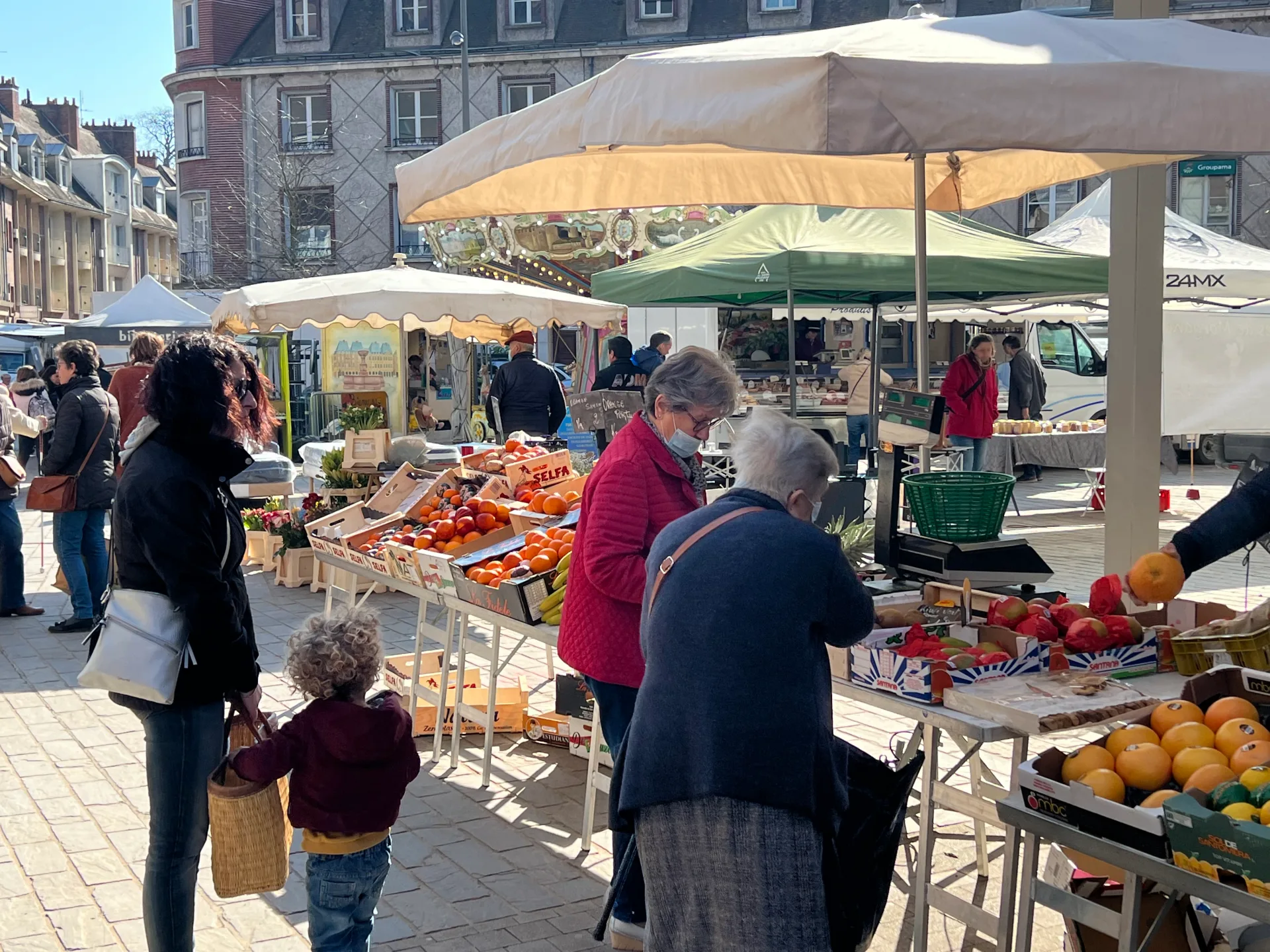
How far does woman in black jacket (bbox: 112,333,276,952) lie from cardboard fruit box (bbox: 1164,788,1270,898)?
223cm

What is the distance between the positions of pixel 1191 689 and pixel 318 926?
2252 millimetres

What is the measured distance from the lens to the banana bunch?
4.82 metres

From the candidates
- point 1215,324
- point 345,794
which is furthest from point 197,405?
point 1215,324

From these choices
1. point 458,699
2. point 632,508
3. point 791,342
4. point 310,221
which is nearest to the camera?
point 632,508

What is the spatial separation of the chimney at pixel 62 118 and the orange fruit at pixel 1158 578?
62.4 m

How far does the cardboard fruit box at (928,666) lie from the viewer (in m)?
3.26

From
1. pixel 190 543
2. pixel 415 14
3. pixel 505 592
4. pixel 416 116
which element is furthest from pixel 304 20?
pixel 190 543

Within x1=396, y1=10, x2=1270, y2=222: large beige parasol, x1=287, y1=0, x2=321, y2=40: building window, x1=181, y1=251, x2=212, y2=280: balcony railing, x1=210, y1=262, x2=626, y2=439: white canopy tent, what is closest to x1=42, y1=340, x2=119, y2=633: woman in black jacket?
x1=210, y1=262, x2=626, y2=439: white canopy tent

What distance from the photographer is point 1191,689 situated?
3092 millimetres

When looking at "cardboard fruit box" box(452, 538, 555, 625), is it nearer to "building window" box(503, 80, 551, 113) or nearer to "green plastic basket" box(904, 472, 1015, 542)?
"green plastic basket" box(904, 472, 1015, 542)

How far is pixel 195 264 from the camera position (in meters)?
34.2

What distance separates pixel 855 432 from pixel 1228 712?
13.6 m

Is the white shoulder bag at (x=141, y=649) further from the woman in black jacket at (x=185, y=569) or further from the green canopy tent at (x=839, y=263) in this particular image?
the green canopy tent at (x=839, y=263)

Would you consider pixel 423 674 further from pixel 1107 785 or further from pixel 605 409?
pixel 1107 785
